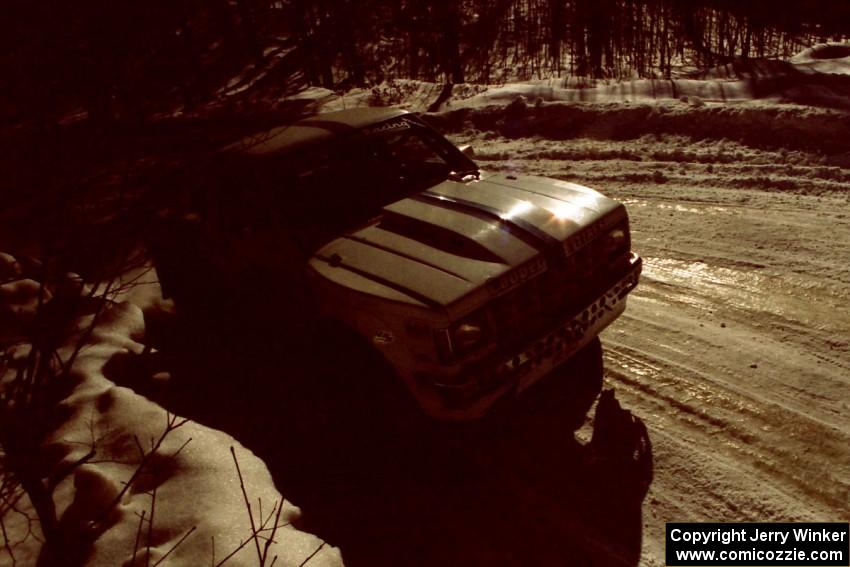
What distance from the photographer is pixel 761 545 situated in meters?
3.50

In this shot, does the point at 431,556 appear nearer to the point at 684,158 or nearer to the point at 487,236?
the point at 487,236

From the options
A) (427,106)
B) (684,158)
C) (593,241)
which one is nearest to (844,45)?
(684,158)

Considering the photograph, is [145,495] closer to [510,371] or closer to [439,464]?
[439,464]

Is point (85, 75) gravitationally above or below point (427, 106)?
above

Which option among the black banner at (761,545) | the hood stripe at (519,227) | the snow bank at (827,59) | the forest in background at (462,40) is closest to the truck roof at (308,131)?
the hood stripe at (519,227)

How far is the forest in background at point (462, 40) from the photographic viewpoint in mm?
12102

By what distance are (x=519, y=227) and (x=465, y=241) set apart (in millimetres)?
335

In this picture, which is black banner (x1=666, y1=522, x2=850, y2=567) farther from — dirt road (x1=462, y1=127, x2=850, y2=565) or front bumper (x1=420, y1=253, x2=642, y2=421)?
front bumper (x1=420, y1=253, x2=642, y2=421)

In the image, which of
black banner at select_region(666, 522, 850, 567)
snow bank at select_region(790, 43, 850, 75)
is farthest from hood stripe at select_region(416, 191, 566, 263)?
snow bank at select_region(790, 43, 850, 75)

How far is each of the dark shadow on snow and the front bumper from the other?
1.82 feet

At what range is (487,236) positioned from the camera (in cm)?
394

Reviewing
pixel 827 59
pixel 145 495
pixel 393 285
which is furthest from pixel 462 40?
pixel 145 495

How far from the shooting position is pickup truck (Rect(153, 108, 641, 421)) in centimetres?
370

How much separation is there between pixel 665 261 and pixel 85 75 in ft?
15.5
